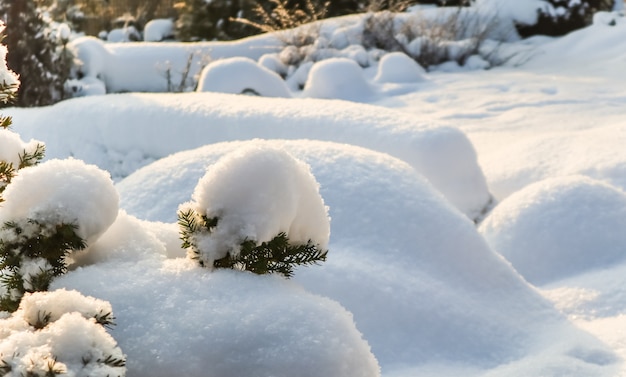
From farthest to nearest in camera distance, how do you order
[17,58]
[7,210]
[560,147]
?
1. [17,58]
2. [560,147]
3. [7,210]

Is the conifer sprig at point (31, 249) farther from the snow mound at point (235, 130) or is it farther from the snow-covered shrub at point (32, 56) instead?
the snow-covered shrub at point (32, 56)

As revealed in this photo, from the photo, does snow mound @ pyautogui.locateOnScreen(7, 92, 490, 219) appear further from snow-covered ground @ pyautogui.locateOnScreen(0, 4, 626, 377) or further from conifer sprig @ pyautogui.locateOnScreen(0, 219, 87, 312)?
conifer sprig @ pyautogui.locateOnScreen(0, 219, 87, 312)

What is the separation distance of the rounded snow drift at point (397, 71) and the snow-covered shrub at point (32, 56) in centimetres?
366

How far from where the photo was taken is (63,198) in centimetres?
147

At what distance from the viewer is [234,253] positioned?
1.47 m

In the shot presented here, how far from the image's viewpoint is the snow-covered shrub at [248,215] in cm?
147

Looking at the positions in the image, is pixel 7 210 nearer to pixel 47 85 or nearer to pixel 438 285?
pixel 438 285

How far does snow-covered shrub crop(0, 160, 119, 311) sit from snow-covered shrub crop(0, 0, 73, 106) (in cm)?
622

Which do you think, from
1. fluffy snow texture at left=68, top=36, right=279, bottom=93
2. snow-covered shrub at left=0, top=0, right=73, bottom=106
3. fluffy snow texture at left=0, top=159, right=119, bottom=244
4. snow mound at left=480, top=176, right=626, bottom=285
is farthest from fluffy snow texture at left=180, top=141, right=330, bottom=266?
fluffy snow texture at left=68, top=36, right=279, bottom=93

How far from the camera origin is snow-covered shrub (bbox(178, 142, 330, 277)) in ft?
4.83

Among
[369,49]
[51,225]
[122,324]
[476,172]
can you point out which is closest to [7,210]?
[51,225]

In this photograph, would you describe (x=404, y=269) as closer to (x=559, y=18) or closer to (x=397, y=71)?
(x=397, y=71)

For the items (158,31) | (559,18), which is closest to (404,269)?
(559,18)

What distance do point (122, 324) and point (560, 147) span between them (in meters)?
4.26
